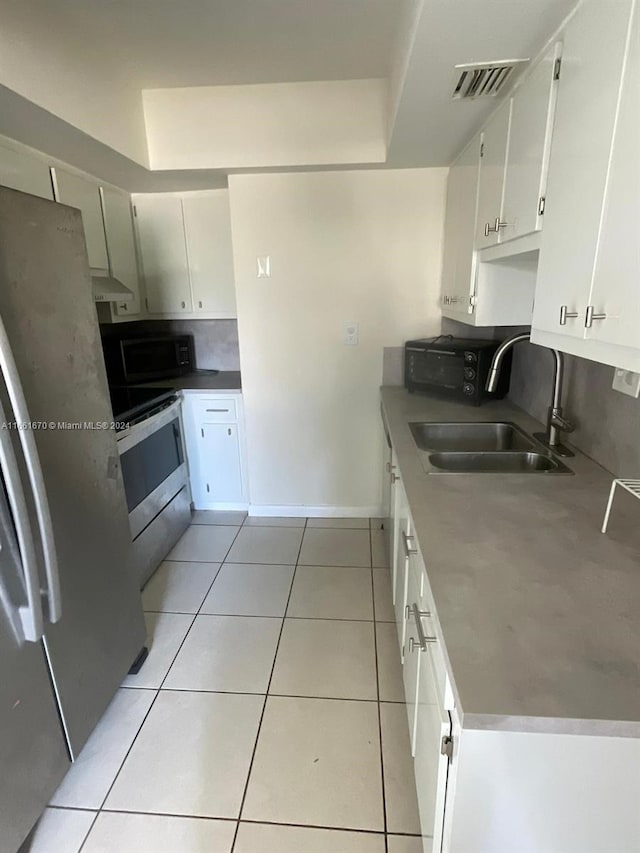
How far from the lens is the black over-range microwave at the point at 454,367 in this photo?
2.32 m

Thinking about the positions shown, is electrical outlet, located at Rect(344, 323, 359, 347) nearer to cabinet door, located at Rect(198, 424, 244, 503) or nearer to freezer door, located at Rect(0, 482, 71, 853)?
cabinet door, located at Rect(198, 424, 244, 503)

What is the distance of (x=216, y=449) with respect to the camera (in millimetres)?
3148

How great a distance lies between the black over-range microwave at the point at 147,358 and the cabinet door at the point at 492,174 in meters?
2.17

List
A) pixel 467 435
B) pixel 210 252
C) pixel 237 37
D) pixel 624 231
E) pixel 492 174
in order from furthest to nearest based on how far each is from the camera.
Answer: pixel 210 252 < pixel 467 435 < pixel 237 37 < pixel 492 174 < pixel 624 231

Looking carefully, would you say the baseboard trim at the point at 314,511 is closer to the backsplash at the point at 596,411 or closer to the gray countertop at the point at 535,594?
the backsplash at the point at 596,411

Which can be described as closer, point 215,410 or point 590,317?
point 590,317

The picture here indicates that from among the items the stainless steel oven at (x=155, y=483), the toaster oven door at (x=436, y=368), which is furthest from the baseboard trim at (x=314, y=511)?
the toaster oven door at (x=436, y=368)

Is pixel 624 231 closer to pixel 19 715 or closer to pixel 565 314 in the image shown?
pixel 565 314

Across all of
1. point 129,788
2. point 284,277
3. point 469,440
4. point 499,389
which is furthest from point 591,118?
point 129,788

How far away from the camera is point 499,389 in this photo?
2.44m

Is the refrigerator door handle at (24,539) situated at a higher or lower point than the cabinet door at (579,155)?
lower

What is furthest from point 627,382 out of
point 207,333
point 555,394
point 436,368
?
point 207,333

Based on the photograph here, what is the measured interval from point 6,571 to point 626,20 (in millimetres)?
1829

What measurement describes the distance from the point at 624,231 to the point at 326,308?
2.03 m
